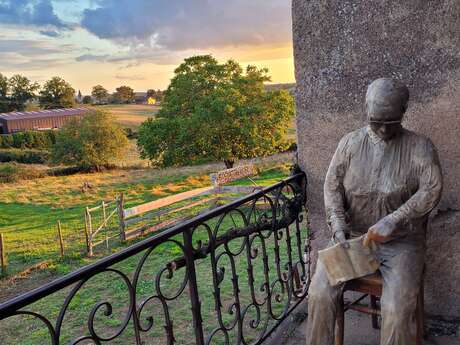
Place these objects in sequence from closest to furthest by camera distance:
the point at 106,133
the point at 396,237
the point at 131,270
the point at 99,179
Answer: the point at 396,237 → the point at 131,270 → the point at 99,179 → the point at 106,133

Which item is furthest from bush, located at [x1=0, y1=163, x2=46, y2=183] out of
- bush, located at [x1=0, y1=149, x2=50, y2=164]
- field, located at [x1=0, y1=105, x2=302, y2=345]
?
bush, located at [x1=0, y1=149, x2=50, y2=164]

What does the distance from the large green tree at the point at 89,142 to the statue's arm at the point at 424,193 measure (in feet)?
88.5

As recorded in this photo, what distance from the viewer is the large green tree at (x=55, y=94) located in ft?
153

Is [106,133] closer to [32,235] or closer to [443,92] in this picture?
[32,235]

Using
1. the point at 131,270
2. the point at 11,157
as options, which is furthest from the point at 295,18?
the point at 11,157

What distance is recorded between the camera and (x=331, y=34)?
307 centimetres

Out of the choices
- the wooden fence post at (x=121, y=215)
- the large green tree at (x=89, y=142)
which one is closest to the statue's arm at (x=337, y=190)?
the wooden fence post at (x=121, y=215)

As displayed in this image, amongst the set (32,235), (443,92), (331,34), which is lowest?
(32,235)

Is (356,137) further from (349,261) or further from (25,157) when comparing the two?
(25,157)

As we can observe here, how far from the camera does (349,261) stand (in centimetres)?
223

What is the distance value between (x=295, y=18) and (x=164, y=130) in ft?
54.5

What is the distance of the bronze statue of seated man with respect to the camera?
2162mm

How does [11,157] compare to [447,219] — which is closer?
[447,219]

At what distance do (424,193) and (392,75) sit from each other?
40.3 inches
